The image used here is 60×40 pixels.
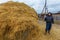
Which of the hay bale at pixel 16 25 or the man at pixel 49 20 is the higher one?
the hay bale at pixel 16 25

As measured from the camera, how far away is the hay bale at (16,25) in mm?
10734

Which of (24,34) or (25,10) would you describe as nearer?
(24,34)

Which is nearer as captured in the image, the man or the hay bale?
the hay bale

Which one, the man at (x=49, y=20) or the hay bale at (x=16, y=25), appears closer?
the hay bale at (x=16, y=25)

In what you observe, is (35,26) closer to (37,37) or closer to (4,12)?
Answer: (37,37)

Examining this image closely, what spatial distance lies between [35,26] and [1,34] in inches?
65.6

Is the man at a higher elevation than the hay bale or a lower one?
lower

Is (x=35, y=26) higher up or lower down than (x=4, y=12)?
lower down

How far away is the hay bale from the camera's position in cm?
1073

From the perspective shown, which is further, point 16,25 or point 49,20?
point 49,20

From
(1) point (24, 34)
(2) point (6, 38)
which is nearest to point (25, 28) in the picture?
(1) point (24, 34)

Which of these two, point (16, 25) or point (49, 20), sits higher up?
point (16, 25)

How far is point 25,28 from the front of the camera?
425 inches

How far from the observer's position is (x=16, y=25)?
10.8 m
